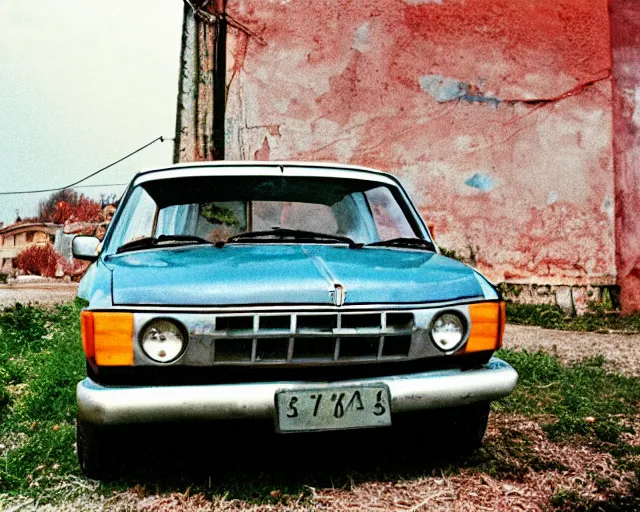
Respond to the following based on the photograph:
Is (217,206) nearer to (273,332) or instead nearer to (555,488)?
(273,332)

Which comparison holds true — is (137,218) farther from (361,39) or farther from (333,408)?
(361,39)

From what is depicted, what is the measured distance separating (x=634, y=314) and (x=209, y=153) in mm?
5570

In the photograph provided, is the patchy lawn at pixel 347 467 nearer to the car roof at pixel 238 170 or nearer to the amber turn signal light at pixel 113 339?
the amber turn signal light at pixel 113 339

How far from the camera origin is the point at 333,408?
7.84 feet

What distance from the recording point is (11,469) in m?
2.96

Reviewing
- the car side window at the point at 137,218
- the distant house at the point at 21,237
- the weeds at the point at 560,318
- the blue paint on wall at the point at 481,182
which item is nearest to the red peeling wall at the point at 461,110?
the blue paint on wall at the point at 481,182

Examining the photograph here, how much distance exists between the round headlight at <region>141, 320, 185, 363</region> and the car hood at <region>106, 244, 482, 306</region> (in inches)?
3.2

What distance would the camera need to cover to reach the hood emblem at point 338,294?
2406 mm

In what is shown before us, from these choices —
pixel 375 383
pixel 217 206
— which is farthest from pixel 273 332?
pixel 217 206

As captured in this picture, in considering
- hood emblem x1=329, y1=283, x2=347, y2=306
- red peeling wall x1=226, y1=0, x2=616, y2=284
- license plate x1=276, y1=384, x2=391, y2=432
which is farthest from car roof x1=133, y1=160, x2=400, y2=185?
red peeling wall x1=226, y1=0, x2=616, y2=284

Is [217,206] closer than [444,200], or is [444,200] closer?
[217,206]

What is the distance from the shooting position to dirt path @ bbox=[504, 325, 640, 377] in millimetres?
5480

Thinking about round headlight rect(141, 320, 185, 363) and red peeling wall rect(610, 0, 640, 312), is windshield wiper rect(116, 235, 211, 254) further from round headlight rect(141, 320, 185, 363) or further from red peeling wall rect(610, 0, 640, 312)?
red peeling wall rect(610, 0, 640, 312)

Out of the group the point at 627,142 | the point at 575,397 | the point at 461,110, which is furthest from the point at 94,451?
the point at 627,142
